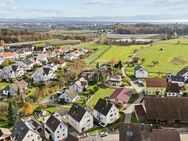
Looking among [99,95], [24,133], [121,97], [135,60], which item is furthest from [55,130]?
[135,60]

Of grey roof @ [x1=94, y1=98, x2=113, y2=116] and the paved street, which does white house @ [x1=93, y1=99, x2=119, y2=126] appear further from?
the paved street

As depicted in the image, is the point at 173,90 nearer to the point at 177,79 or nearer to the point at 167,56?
the point at 177,79

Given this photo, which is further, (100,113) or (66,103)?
(66,103)

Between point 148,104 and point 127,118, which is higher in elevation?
point 148,104

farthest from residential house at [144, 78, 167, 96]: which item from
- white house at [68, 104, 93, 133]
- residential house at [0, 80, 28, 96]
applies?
residential house at [0, 80, 28, 96]

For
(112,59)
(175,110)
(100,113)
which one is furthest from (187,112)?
(112,59)

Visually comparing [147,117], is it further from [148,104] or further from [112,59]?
[112,59]
